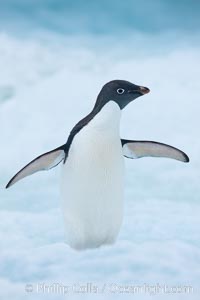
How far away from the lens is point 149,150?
235 centimetres

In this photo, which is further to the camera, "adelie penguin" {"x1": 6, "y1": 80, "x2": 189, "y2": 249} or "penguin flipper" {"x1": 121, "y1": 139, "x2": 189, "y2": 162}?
"penguin flipper" {"x1": 121, "y1": 139, "x2": 189, "y2": 162}

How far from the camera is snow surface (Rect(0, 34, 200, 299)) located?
2.17 m

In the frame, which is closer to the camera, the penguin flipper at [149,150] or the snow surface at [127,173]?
the snow surface at [127,173]

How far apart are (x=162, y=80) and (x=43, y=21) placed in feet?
1.54

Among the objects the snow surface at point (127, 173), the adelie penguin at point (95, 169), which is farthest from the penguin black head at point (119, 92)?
the snow surface at point (127, 173)

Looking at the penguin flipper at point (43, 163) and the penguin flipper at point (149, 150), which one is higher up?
the penguin flipper at point (149, 150)

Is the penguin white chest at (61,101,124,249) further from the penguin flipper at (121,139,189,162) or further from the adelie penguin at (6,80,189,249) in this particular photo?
the penguin flipper at (121,139,189,162)

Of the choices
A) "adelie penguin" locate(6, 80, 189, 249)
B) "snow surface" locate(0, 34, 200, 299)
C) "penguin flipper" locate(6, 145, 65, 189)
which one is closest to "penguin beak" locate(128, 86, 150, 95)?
"adelie penguin" locate(6, 80, 189, 249)

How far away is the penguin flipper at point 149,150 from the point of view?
7.64ft

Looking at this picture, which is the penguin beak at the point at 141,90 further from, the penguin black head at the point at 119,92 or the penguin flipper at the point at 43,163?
the penguin flipper at the point at 43,163

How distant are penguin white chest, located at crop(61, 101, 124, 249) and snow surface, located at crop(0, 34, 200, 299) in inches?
3.1

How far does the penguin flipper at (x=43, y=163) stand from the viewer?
2236 mm

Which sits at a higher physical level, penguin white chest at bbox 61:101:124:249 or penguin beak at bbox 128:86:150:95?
penguin beak at bbox 128:86:150:95

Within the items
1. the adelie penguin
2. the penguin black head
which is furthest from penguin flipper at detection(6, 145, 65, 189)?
the penguin black head
